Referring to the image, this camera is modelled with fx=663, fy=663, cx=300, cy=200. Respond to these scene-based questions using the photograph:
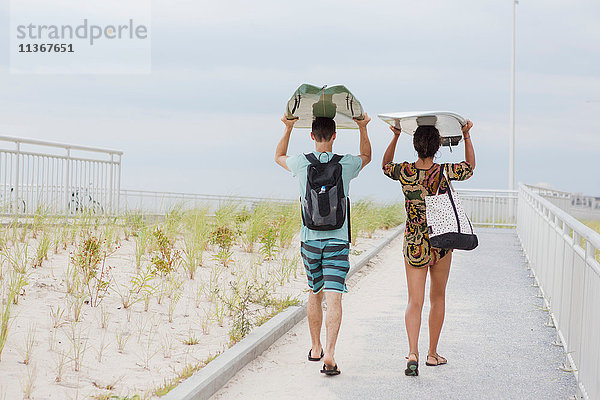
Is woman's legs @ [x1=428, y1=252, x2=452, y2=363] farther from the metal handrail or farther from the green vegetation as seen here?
the metal handrail

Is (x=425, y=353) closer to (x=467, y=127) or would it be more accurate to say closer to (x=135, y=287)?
(x=467, y=127)

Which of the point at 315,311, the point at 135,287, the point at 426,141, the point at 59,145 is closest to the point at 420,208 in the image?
the point at 426,141

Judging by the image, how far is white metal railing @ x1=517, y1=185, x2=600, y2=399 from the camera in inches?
203

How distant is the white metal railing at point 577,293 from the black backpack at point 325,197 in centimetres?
203

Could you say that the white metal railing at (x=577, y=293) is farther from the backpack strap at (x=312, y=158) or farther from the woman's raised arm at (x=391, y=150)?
the backpack strap at (x=312, y=158)

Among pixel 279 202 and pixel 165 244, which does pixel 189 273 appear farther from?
pixel 279 202

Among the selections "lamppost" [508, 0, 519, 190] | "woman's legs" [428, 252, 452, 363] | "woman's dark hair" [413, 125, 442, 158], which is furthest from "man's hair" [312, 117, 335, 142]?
"lamppost" [508, 0, 519, 190]

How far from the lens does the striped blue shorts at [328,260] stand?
566 centimetres

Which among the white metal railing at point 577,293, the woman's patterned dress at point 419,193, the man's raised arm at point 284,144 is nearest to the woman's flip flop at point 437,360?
the woman's patterned dress at point 419,193

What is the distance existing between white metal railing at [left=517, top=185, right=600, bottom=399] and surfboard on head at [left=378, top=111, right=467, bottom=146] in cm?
139

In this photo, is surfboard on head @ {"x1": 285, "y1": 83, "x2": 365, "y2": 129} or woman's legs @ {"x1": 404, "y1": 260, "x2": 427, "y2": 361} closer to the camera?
surfboard on head @ {"x1": 285, "y1": 83, "x2": 365, "y2": 129}

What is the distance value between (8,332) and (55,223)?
14.5 ft

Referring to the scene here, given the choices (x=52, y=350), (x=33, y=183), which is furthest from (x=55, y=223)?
(x=52, y=350)

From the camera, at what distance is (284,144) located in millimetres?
6074
